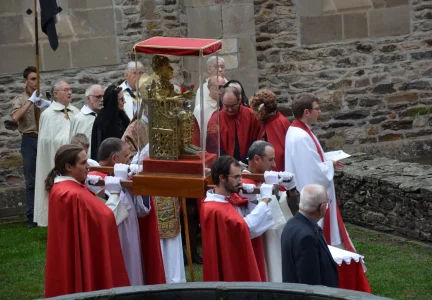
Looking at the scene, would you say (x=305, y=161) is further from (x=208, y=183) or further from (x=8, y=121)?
(x=8, y=121)

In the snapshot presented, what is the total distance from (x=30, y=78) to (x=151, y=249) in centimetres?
512

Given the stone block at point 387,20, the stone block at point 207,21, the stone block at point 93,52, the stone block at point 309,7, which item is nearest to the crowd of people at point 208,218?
the stone block at point 207,21

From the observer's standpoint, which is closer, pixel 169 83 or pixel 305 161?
pixel 169 83

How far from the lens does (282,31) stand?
14664 mm

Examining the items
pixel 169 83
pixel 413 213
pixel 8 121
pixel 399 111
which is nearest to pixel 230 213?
pixel 169 83

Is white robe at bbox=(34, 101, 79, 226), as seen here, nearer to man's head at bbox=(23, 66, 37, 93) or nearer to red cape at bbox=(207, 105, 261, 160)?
man's head at bbox=(23, 66, 37, 93)

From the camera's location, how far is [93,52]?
13.9m

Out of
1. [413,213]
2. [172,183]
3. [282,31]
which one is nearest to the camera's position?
[172,183]

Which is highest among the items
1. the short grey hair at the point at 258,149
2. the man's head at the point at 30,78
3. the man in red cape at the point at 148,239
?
the man's head at the point at 30,78

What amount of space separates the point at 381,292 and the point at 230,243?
219cm

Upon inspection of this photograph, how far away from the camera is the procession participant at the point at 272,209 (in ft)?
25.7

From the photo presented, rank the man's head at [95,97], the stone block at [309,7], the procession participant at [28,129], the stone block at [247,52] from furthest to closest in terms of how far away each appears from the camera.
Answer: the stone block at [309,7] → the stone block at [247,52] → the procession participant at [28,129] → the man's head at [95,97]

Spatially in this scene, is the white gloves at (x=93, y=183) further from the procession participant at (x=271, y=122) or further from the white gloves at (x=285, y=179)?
the procession participant at (x=271, y=122)

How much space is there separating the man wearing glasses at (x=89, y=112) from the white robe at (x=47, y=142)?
0.50m
